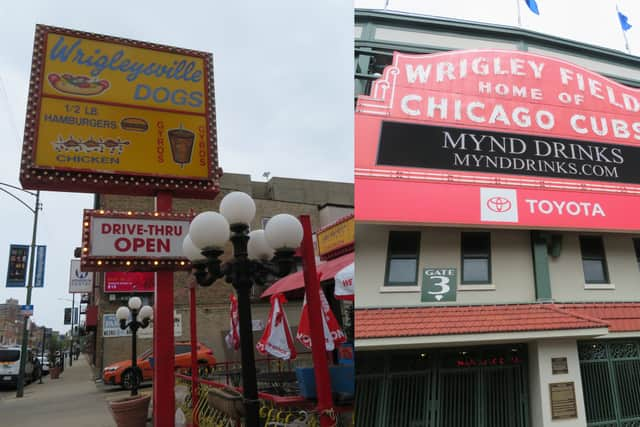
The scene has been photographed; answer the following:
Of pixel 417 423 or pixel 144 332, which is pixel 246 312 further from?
pixel 144 332

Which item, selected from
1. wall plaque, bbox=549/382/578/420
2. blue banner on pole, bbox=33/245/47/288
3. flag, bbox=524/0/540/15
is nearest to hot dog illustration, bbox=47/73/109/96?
wall plaque, bbox=549/382/578/420

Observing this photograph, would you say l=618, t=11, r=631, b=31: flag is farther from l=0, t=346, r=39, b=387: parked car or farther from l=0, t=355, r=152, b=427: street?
l=0, t=346, r=39, b=387: parked car

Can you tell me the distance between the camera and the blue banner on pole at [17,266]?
16587 millimetres

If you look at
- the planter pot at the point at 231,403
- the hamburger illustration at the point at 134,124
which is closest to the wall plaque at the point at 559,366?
the planter pot at the point at 231,403

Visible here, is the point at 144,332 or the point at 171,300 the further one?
the point at 144,332

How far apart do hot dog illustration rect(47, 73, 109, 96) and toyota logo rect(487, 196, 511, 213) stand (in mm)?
5521

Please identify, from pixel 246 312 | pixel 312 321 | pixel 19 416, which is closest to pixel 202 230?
pixel 246 312

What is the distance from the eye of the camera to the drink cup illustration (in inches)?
300

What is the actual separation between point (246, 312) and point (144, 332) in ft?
48.2

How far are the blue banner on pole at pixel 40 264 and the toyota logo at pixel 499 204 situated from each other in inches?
616

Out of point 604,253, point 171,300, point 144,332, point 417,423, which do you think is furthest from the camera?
point 144,332

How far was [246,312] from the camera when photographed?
387 cm

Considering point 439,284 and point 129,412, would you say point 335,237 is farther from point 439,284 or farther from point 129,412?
point 129,412

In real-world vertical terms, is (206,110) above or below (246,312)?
above
